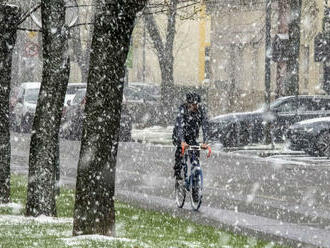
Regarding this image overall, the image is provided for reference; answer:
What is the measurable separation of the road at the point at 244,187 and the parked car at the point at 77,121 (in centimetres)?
261

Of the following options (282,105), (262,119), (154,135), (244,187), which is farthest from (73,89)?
(244,187)

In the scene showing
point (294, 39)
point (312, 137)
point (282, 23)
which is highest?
point (282, 23)

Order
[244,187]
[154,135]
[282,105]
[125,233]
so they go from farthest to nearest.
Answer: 1. [154,135]
2. [282,105]
3. [244,187]
4. [125,233]

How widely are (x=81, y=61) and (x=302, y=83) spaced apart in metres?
11.5

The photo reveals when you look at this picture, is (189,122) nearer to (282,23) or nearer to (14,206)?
(14,206)

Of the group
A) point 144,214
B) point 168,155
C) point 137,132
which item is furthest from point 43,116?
point 137,132

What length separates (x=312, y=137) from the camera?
2472cm

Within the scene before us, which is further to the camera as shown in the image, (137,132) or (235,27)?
(235,27)

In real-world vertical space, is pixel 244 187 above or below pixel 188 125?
below

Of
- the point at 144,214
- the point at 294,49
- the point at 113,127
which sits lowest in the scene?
the point at 144,214

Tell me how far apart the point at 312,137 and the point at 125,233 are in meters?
14.7

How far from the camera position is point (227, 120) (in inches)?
1097

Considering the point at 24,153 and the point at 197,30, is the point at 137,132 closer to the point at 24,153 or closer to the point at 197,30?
the point at 24,153

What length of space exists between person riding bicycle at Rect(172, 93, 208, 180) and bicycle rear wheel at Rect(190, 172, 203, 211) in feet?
1.39
